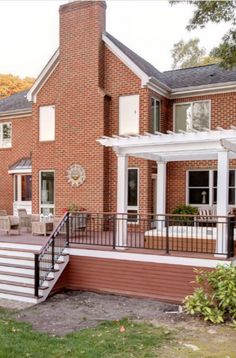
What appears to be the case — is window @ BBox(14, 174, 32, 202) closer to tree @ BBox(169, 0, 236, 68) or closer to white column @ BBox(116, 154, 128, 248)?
white column @ BBox(116, 154, 128, 248)

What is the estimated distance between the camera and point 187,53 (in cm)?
4138

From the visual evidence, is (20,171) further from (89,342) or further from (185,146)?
(89,342)

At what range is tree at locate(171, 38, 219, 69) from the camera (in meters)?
40.6

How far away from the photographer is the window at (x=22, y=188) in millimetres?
19016

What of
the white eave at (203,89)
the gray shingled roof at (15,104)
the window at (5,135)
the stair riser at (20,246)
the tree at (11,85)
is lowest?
the stair riser at (20,246)

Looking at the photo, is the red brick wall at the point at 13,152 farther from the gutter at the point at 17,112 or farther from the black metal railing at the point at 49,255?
the black metal railing at the point at 49,255

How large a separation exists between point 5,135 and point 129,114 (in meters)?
8.22

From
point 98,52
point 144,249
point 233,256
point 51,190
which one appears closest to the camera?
point 233,256

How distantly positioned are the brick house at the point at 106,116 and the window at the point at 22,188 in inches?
101

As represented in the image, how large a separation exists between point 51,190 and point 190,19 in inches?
344

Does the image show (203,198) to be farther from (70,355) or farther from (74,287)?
(70,355)

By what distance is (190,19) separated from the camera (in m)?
12.1

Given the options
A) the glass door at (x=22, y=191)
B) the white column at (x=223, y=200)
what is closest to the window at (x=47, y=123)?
the glass door at (x=22, y=191)

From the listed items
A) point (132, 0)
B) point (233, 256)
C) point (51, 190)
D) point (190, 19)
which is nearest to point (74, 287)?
point (233, 256)
